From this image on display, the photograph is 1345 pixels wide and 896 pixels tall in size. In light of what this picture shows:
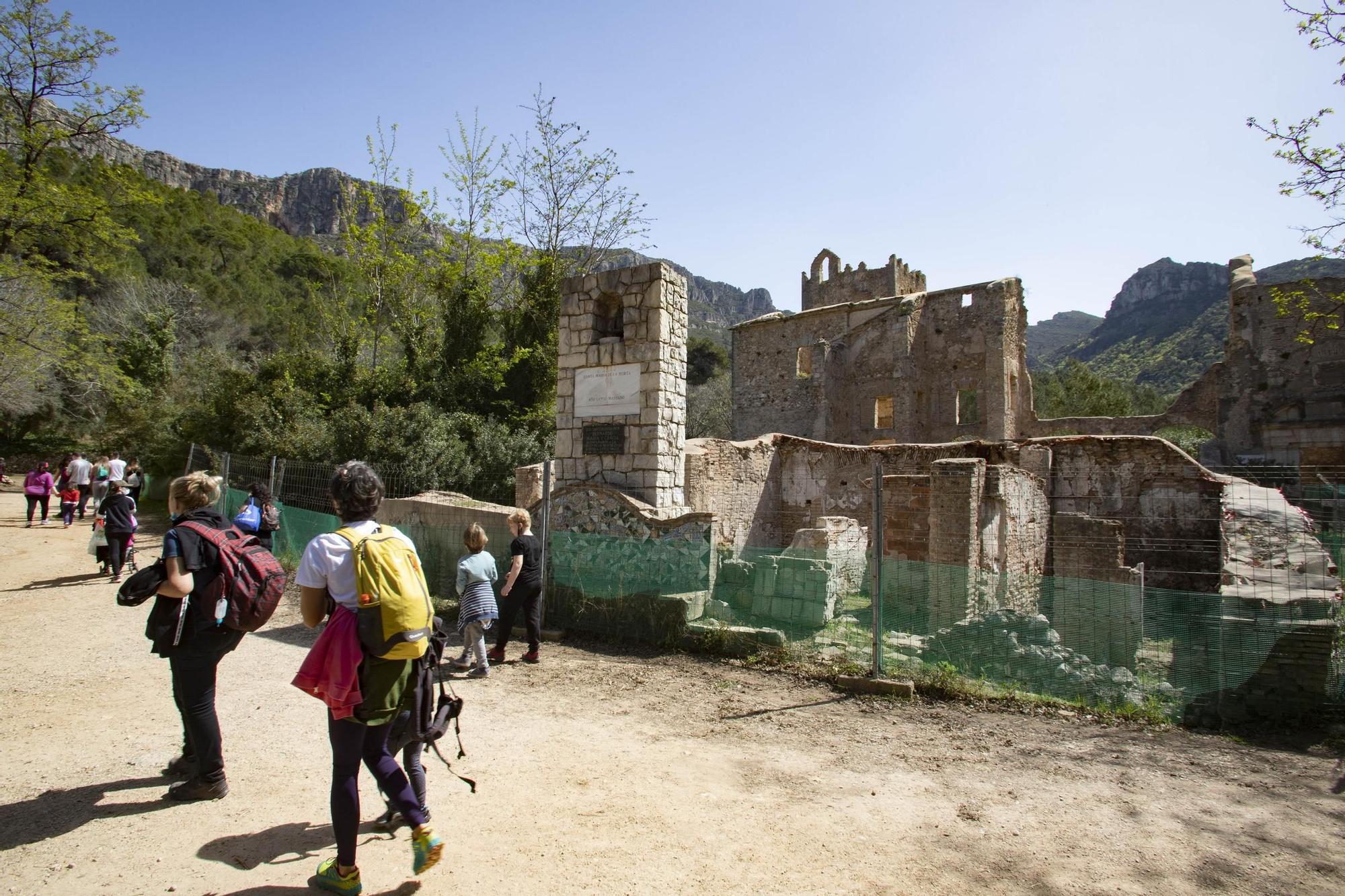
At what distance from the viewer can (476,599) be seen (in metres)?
6.36

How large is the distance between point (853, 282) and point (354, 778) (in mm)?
33811

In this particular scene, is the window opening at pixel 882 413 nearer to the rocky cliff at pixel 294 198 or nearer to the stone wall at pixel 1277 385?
the stone wall at pixel 1277 385

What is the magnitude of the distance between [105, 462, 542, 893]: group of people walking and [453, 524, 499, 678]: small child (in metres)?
2.46

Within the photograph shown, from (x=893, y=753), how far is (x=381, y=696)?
3.49 meters

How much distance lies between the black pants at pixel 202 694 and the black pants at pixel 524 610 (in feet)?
10.5

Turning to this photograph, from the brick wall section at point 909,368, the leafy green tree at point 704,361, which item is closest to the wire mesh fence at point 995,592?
the brick wall section at point 909,368

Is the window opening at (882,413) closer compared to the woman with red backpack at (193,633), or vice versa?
the woman with red backpack at (193,633)

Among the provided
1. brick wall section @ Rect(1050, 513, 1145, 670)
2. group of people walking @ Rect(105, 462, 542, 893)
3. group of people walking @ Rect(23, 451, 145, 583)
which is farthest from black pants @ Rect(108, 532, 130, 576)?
brick wall section @ Rect(1050, 513, 1145, 670)

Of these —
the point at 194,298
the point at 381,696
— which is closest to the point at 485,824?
the point at 381,696

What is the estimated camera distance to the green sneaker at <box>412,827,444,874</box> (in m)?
2.99

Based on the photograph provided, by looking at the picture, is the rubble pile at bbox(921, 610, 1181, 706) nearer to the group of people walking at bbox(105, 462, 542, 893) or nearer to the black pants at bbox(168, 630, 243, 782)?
the group of people walking at bbox(105, 462, 542, 893)

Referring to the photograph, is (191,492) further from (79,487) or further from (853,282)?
(853,282)

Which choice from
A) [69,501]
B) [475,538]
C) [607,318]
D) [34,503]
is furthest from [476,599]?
[34,503]

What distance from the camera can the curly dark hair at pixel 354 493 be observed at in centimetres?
318
